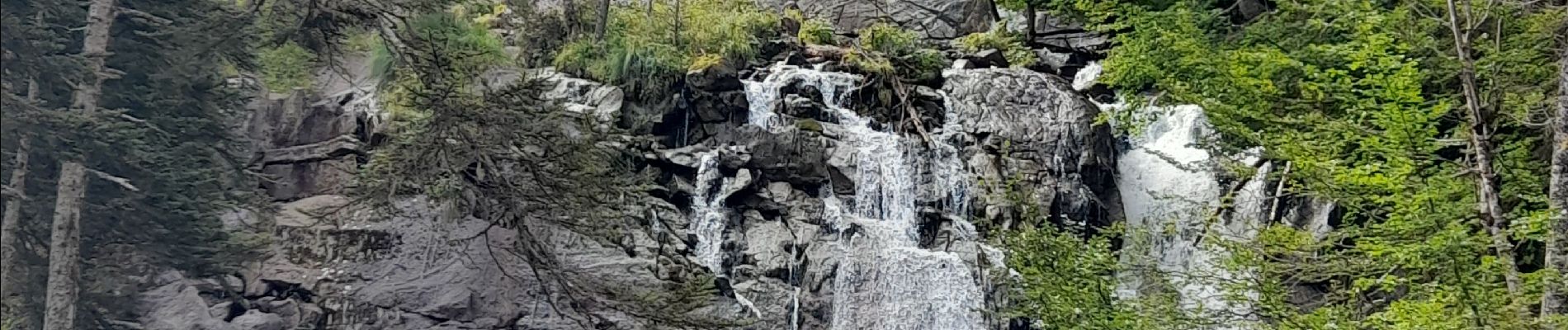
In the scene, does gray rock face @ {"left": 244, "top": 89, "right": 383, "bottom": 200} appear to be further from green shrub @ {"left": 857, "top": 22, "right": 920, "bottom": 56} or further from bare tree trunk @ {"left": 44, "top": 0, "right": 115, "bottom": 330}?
green shrub @ {"left": 857, "top": 22, "right": 920, "bottom": 56}

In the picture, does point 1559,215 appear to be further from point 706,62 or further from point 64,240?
point 706,62

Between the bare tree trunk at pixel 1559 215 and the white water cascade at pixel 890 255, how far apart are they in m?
6.04

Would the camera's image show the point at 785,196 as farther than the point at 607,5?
No

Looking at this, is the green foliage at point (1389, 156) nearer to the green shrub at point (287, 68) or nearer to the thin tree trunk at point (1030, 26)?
the thin tree trunk at point (1030, 26)

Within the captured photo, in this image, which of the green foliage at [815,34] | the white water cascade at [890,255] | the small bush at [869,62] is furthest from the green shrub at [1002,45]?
the white water cascade at [890,255]

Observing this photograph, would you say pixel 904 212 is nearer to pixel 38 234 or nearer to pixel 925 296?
pixel 925 296

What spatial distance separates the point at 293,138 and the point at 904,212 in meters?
8.55

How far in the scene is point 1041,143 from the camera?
13.5m

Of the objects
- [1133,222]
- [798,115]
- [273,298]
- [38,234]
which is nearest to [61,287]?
[38,234]

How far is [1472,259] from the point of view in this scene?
21.7 ft

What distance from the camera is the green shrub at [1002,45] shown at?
16.7m

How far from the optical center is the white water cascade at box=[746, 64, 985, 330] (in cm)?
1166

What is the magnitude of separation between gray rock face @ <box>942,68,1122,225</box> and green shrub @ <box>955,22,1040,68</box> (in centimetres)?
175

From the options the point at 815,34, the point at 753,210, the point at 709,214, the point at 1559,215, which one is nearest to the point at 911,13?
the point at 815,34
